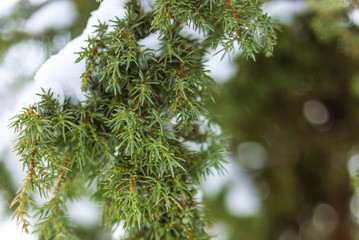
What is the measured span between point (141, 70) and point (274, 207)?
1.25 metres

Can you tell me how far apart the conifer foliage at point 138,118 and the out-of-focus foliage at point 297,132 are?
0.60 m

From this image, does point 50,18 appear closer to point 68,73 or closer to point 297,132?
point 68,73

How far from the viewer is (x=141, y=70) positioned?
19.8 inches

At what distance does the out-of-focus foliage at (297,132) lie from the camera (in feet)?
3.74

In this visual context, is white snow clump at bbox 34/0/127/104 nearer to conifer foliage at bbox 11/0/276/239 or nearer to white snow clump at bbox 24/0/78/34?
conifer foliage at bbox 11/0/276/239

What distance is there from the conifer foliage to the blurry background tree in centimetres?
40

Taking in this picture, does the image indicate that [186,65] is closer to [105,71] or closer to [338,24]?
[105,71]

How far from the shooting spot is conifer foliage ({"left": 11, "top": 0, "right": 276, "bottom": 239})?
17.8 inches

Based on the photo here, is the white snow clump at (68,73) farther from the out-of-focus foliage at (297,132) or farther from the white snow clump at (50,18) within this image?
the out-of-focus foliage at (297,132)

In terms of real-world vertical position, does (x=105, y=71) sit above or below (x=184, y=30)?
below

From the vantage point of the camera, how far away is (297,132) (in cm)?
145

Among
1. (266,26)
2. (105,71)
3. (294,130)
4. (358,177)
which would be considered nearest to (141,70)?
(105,71)

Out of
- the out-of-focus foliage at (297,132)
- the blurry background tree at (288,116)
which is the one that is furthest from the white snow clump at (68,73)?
the out-of-focus foliage at (297,132)

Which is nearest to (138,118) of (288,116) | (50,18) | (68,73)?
(68,73)
